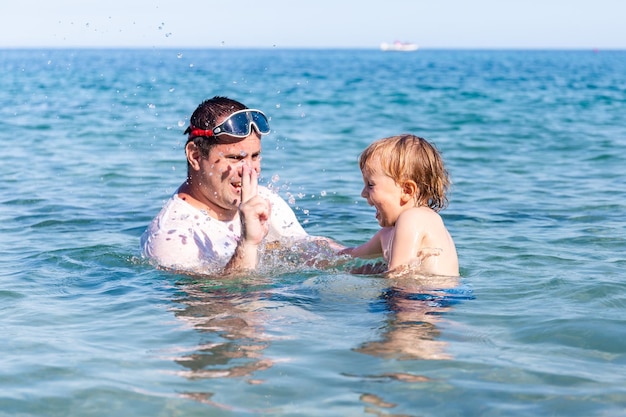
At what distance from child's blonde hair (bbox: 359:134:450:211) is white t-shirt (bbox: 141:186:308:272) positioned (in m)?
1.18

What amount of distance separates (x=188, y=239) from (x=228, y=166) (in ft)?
1.90

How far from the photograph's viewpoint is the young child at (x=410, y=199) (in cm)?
545

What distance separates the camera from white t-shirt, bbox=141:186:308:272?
5988 millimetres

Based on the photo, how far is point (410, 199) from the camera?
5691 mm

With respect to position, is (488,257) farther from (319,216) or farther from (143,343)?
(143,343)

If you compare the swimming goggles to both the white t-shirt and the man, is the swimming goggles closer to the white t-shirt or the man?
the man

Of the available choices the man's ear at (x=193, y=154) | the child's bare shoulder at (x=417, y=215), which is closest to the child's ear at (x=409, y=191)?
the child's bare shoulder at (x=417, y=215)

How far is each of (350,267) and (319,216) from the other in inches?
119

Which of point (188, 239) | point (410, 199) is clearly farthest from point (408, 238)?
point (188, 239)

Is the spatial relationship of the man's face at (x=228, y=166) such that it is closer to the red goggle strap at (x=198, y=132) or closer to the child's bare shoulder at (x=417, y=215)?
the red goggle strap at (x=198, y=132)

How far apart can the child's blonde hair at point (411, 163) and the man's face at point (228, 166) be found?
853 mm

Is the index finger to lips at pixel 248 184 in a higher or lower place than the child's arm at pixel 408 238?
higher

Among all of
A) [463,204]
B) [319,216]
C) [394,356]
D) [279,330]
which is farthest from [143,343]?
[463,204]

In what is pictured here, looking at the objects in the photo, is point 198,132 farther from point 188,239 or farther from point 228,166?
point 188,239
